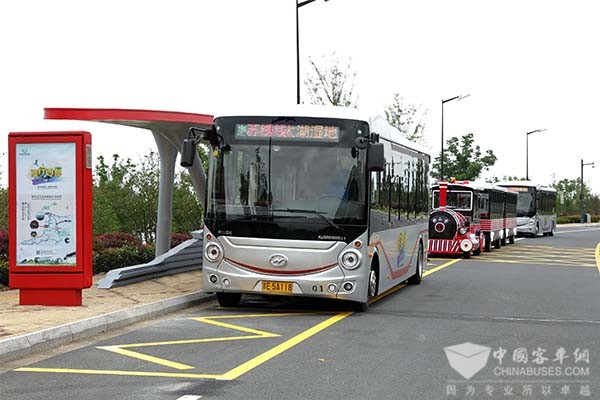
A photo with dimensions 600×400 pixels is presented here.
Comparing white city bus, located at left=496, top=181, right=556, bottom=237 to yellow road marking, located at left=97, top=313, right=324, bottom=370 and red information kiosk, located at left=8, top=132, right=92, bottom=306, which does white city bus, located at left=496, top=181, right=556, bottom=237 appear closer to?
yellow road marking, located at left=97, top=313, right=324, bottom=370

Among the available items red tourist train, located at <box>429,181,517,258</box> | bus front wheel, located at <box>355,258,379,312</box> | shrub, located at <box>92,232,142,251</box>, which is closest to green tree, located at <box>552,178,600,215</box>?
red tourist train, located at <box>429,181,517,258</box>

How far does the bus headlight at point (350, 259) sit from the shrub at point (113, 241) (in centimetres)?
754

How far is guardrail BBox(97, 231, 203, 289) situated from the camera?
1516cm

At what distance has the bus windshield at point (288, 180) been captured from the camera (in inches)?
512

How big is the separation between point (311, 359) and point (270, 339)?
142cm

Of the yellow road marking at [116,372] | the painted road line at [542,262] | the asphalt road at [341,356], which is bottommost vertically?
the painted road line at [542,262]

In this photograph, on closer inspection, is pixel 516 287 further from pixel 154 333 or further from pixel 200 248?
pixel 154 333

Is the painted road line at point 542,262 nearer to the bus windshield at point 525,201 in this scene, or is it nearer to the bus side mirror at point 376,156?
the bus side mirror at point 376,156

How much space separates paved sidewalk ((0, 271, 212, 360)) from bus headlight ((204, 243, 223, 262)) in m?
0.85

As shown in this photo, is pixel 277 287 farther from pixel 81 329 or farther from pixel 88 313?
pixel 81 329

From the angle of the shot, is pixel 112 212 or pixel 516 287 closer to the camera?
pixel 516 287

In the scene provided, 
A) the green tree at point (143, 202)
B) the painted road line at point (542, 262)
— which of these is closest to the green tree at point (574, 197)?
the painted road line at point (542, 262)

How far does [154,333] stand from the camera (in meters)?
11.0

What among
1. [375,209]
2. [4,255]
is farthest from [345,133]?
[4,255]
